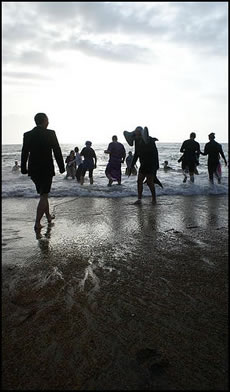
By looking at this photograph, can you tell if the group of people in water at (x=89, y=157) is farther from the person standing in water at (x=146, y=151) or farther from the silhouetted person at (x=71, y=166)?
the silhouetted person at (x=71, y=166)

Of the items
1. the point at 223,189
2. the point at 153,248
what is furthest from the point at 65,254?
the point at 223,189

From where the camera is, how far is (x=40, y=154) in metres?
4.30

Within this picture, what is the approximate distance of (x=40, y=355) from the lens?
63.4 inches

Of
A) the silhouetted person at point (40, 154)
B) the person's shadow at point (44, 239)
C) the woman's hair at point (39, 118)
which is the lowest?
the person's shadow at point (44, 239)

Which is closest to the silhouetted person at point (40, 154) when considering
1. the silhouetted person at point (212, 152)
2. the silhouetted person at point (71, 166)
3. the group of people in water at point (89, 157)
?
the group of people in water at point (89, 157)

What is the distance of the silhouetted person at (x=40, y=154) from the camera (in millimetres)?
4211

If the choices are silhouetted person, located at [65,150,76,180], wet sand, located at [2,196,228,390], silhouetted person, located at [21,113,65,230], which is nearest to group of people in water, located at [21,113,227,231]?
silhouetted person, located at [21,113,65,230]

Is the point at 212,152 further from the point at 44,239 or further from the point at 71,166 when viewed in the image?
the point at 44,239

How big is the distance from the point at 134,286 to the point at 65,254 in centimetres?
115

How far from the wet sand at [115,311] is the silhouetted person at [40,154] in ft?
2.57

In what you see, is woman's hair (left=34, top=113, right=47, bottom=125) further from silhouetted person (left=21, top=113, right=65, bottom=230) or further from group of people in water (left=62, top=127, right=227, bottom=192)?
group of people in water (left=62, top=127, right=227, bottom=192)

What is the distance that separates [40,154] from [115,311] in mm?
2941

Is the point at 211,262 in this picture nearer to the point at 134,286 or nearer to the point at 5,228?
the point at 134,286

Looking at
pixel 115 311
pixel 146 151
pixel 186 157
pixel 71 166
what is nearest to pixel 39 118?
pixel 146 151
